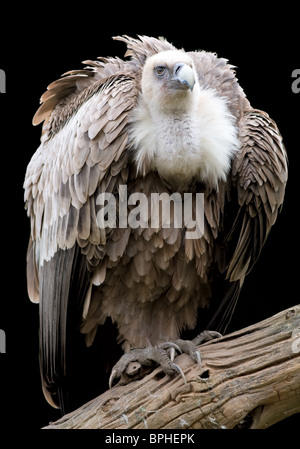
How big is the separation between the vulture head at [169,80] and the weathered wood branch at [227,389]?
1.17 meters

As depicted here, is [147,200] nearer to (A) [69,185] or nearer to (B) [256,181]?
(A) [69,185]

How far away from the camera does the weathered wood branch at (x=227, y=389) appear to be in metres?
4.21

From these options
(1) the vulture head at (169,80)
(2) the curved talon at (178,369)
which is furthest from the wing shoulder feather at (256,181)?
(2) the curved talon at (178,369)

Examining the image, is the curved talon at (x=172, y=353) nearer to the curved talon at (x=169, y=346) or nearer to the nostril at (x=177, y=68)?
the curved talon at (x=169, y=346)

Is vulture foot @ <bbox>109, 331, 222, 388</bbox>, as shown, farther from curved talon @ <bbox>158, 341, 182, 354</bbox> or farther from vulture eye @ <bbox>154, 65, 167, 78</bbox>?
vulture eye @ <bbox>154, 65, 167, 78</bbox>

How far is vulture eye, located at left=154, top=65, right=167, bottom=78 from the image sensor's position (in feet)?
14.6

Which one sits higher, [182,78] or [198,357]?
[182,78]

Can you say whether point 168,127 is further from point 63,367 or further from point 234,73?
point 63,367

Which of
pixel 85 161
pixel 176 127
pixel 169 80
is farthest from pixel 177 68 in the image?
pixel 85 161

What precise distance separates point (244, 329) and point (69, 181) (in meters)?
1.17

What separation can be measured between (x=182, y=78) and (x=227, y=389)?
4.98 ft

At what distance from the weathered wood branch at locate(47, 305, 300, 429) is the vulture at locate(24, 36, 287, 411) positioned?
0.47ft

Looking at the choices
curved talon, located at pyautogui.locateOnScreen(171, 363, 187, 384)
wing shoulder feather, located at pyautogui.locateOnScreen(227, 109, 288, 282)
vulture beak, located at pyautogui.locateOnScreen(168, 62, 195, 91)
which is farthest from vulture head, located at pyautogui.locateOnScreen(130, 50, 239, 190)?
curved talon, located at pyautogui.locateOnScreen(171, 363, 187, 384)

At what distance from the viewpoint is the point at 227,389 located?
4301 millimetres
